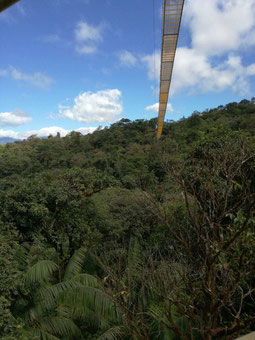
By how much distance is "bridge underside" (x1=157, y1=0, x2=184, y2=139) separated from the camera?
4224 mm

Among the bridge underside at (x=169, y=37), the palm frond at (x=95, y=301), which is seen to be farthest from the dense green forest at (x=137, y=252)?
the bridge underside at (x=169, y=37)

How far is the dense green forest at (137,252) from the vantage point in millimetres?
2396

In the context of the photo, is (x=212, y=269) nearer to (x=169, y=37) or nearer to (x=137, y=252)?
(x=137, y=252)

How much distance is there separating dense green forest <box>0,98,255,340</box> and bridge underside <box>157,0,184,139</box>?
185 cm

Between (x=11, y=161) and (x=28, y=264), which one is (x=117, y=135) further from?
(x=28, y=264)

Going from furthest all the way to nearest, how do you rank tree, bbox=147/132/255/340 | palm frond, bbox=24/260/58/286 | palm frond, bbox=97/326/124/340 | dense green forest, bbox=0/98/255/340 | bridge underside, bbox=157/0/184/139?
palm frond, bbox=24/260/58/286
bridge underside, bbox=157/0/184/139
palm frond, bbox=97/326/124/340
dense green forest, bbox=0/98/255/340
tree, bbox=147/132/255/340

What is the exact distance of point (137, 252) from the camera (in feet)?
18.5

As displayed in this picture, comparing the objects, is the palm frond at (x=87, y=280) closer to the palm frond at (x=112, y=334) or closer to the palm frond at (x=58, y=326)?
the palm frond at (x=58, y=326)

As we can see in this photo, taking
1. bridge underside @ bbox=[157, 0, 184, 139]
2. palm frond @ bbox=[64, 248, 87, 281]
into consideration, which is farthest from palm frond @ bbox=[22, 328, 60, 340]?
bridge underside @ bbox=[157, 0, 184, 139]

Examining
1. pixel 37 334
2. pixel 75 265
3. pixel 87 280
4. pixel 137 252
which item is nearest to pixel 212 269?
pixel 87 280

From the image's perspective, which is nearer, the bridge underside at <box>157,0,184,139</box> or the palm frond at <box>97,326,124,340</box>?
the palm frond at <box>97,326,124,340</box>

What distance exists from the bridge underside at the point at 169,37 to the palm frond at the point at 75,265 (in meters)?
4.73

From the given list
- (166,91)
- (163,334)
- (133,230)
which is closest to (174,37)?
(166,91)

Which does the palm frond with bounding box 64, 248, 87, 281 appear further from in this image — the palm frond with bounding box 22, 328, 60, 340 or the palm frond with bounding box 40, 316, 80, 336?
the palm frond with bounding box 22, 328, 60, 340
